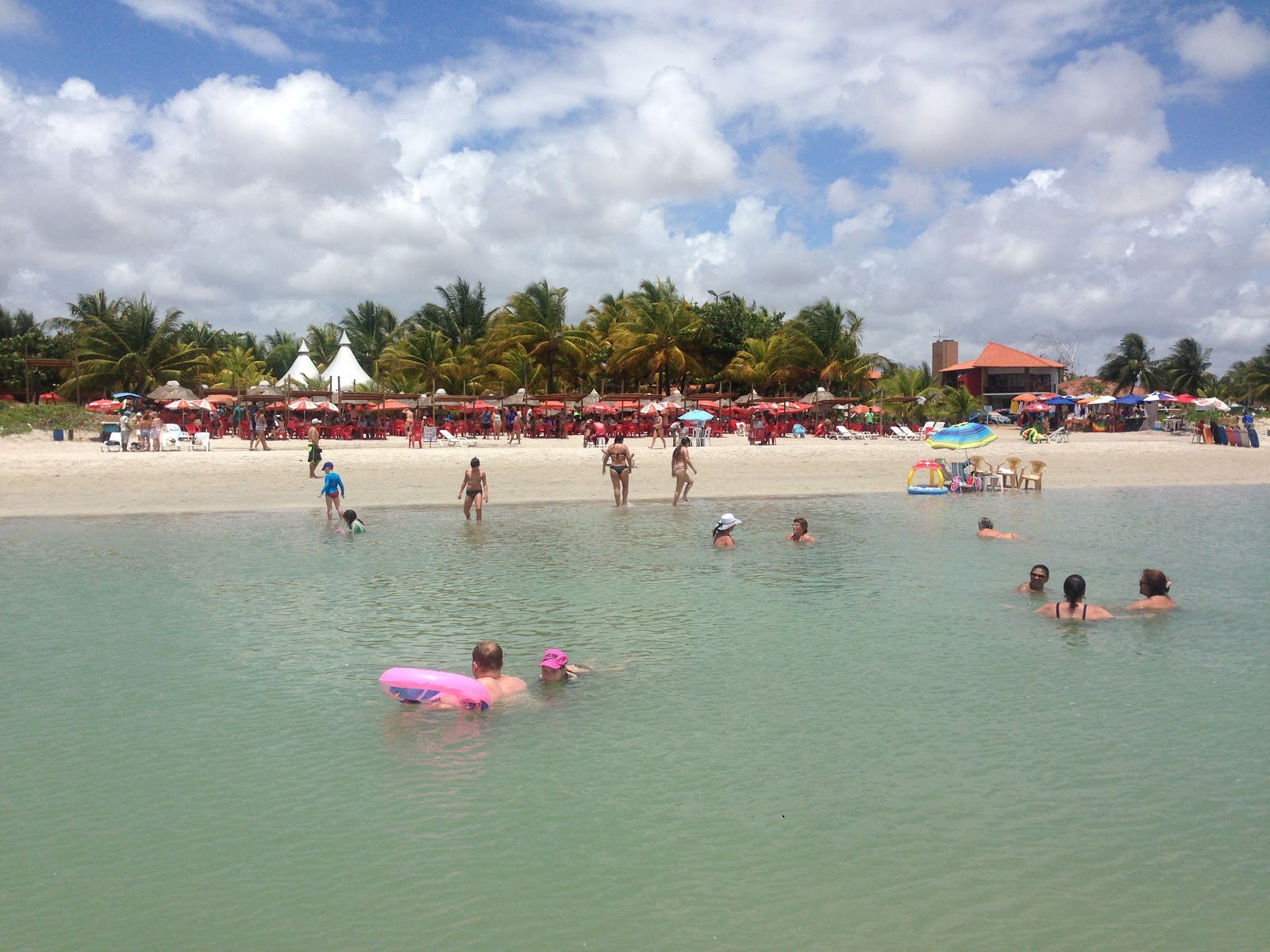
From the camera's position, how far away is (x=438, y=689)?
6.45 m

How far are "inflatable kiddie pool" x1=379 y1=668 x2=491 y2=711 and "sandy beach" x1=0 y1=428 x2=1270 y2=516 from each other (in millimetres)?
12345

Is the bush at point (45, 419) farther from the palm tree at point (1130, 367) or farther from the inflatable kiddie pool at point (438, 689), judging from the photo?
the palm tree at point (1130, 367)

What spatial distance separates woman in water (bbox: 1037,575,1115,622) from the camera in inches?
351

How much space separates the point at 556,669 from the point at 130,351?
41.8 metres

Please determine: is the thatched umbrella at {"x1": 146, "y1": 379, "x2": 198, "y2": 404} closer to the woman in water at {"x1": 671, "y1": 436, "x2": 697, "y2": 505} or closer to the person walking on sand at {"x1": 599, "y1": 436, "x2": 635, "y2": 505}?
the person walking on sand at {"x1": 599, "y1": 436, "x2": 635, "y2": 505}

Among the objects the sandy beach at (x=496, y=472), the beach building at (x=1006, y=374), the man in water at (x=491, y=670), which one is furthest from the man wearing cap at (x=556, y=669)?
the beach building at (x=1006, y=374)

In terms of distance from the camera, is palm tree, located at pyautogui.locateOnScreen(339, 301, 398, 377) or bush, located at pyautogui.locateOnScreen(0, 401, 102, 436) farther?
palm tree, located at pyautogui.locateOnScreen(339, 301, 398, 377)

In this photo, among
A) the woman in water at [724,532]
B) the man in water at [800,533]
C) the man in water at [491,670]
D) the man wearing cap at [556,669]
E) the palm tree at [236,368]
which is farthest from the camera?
the palm tree at [236,368]

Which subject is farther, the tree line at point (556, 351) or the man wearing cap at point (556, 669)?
the tree line at point (556, 351)

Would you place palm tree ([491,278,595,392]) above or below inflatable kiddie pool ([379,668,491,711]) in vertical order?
above

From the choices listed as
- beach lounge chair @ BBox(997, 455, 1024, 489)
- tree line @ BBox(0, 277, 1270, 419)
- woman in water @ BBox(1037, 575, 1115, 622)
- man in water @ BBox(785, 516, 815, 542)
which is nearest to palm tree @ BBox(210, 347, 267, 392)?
tree line @ BBox(0, 277, 1270, 419)

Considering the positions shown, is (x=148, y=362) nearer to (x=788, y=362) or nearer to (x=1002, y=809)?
(x=788, y=362)

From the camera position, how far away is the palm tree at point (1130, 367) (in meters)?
66.9

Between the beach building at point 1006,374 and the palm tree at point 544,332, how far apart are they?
100ft
